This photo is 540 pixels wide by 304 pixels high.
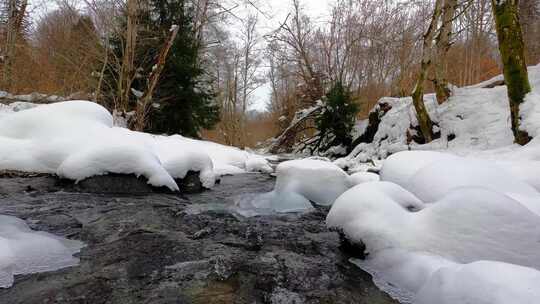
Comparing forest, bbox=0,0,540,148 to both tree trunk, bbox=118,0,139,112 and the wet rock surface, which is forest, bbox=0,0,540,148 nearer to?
tree trunk, bbox=118,0,139,112

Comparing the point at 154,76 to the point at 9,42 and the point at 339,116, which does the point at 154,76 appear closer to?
the point at 9,42

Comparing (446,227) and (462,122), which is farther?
(462,122)

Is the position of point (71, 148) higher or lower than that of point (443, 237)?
higher

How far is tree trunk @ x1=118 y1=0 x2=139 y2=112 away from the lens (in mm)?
7672

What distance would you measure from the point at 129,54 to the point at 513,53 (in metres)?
9.19

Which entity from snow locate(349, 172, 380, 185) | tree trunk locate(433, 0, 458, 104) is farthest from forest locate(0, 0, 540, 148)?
snow locate(349, 172, 380, 185)

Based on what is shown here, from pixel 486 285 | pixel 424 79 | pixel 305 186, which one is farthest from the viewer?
pixel 424 79

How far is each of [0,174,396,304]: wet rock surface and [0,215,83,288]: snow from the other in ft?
0.24

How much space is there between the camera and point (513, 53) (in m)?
4.95

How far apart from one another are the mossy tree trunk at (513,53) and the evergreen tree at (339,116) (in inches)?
225

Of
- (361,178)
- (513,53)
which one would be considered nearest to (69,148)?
(361,178)

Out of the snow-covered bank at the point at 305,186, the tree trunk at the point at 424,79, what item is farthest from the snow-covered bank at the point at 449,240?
the tree trunk at the point at 424,79

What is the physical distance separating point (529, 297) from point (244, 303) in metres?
1.16

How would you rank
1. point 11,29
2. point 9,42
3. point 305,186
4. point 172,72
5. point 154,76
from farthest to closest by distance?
point 172,72 → point 11,29 → point 154,76 → point 9,42 → point 305,186
